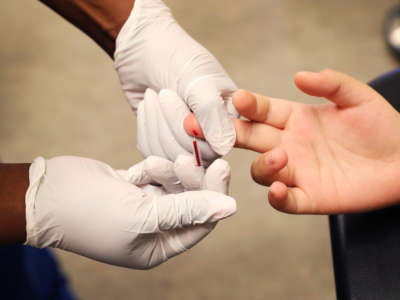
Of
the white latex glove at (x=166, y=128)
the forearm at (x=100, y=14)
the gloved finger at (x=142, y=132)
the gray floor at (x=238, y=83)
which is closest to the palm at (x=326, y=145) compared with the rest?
the white latex glove at (x=166, y=128)

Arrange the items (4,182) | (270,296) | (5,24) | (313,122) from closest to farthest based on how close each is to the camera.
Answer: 1. (4,182)
2. (313,122)
3. (270,296)
4. (5,24)

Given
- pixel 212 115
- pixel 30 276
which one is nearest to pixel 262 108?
pixel 212 115

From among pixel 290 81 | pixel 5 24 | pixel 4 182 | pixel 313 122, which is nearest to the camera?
pixel 4 182

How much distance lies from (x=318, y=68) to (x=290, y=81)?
5.9 inches

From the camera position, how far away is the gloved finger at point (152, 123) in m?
0.93

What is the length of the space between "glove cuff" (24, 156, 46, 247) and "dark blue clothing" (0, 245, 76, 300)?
37cm

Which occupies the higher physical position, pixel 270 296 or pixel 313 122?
pixel 313 122

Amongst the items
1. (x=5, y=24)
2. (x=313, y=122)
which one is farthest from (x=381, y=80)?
(x=5, y=24)

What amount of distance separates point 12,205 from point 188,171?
0.36 m

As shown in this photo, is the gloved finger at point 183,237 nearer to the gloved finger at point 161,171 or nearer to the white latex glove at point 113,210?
the white latex glove at point 113,210

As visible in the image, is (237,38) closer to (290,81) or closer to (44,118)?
(290,81)

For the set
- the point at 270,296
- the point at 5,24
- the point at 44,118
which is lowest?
the point at 270,296

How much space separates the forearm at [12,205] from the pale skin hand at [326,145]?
37 cm

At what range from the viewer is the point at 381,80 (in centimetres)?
96
